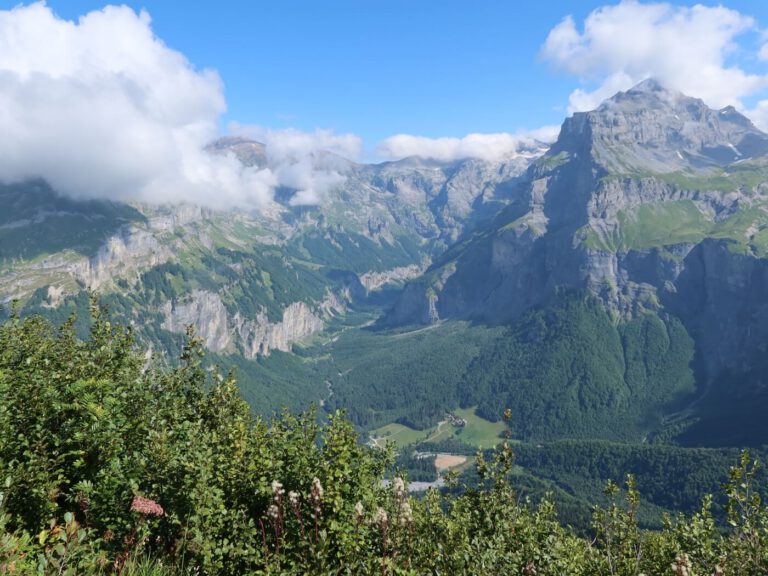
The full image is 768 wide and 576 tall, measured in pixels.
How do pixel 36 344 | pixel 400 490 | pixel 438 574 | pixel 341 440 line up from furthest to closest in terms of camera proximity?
pixel 36 344
pixel 341 440
pixel 438 574
pixel 400 490

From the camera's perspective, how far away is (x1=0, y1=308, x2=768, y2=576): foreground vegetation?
14.6 m

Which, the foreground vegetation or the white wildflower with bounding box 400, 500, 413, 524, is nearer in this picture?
the white wildflower with bounding box 400, 500, 413, 524

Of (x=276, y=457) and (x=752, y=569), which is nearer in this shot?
(x=752, y=569)

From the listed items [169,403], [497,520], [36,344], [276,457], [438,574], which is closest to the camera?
[438,574]

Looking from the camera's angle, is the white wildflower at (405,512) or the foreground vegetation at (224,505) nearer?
the white wildflower at (405,512)

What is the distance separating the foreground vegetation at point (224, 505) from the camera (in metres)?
14.6

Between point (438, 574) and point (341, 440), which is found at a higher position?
point (341, 440)

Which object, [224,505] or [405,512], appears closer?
[405,512]

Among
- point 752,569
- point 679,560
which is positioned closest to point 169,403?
point 679,560

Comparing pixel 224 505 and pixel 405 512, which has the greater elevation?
pixel 405 512

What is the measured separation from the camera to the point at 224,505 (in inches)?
785

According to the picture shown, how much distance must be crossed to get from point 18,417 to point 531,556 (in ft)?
67.8

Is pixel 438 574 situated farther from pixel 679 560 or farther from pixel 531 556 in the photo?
pixel 679 560

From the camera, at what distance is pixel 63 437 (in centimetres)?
1930
